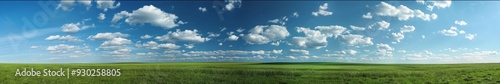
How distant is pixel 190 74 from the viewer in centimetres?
1345

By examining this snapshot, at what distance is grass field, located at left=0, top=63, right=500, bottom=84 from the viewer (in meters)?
11.7

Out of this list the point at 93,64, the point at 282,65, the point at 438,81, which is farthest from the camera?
the point at 282,65

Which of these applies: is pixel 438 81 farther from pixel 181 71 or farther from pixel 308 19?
pixel 181 71

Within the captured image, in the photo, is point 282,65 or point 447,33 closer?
point 447,33

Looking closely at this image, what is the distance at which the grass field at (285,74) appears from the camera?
11656 mm

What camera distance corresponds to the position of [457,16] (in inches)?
439

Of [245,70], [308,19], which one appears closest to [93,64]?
[245,70]

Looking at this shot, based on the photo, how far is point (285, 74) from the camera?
13.8m

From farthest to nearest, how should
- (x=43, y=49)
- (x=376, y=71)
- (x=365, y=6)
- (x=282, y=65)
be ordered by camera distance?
1. (x=282, y=65)
2. (x=376, y=71)
3. (x=365, y=6)
4. (x=43, y=49)

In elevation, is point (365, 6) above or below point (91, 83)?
above

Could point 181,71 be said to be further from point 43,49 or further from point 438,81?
point 438,81

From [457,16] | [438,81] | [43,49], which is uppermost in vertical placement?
[457,16]

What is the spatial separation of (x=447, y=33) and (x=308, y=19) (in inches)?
148

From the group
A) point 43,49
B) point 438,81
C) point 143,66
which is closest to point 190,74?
point 143,66
